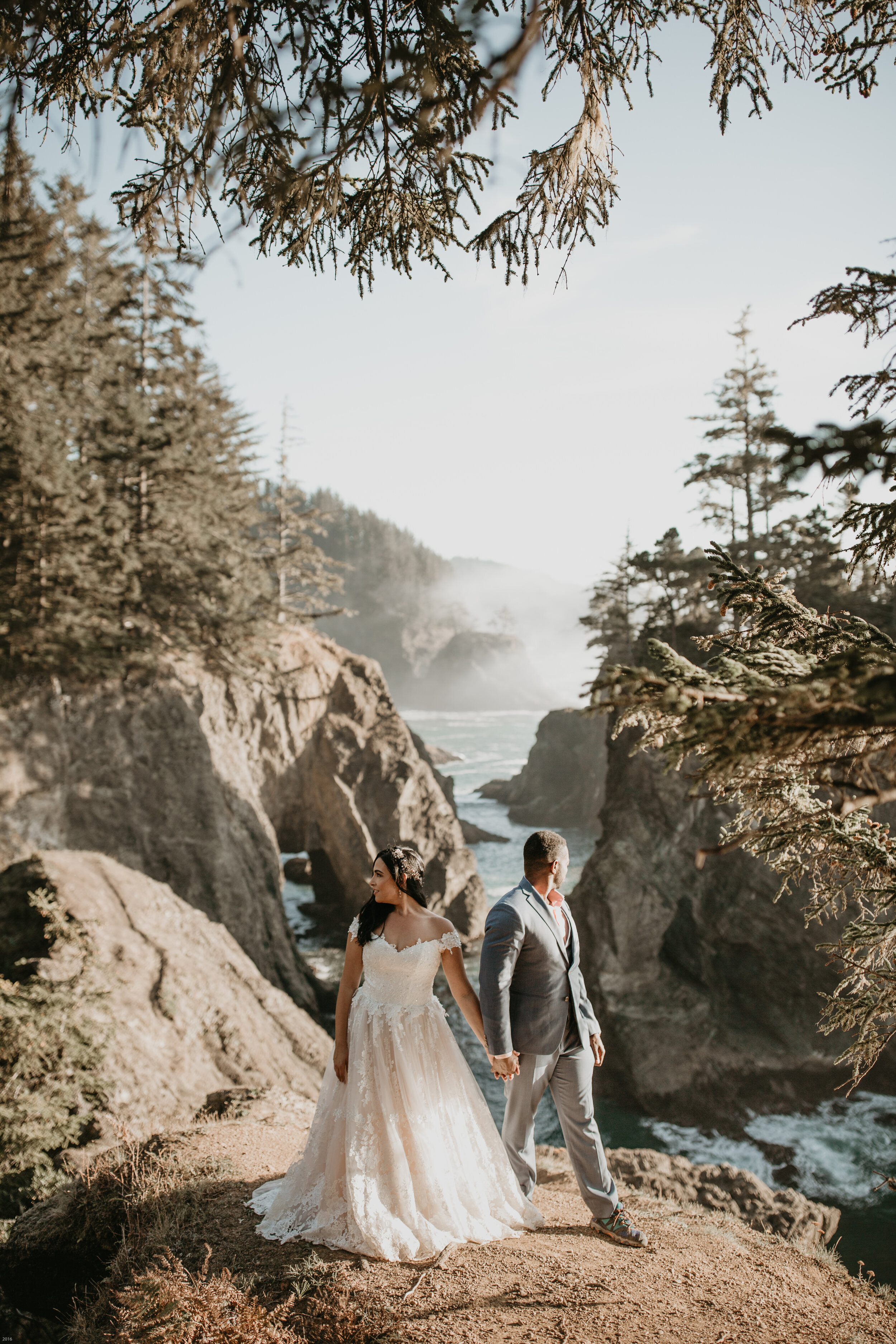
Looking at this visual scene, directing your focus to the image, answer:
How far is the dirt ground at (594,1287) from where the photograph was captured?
3186 mm

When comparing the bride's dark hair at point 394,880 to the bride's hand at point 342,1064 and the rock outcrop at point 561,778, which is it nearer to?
the bride's hand at point 342,1064

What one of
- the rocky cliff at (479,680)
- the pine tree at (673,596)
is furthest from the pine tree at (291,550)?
the rocky cliff at (479,680)

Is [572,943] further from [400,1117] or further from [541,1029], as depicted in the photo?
[400,1117]

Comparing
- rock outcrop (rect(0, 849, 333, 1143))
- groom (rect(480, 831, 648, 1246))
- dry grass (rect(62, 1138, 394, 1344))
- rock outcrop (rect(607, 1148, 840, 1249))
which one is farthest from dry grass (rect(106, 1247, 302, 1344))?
rock outcrop (rect(607, 1148, 840, 1249))

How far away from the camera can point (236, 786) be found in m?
17.0

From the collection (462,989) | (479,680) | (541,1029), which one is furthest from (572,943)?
(479,680)

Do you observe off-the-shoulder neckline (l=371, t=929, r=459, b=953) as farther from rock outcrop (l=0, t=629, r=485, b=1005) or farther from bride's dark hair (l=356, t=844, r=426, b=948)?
rock outcrop (l=0, t=629, r=485, b=1005)

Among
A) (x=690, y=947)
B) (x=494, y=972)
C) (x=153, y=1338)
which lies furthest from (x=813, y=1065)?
(x=153, y=1338)

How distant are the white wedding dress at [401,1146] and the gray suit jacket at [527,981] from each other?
9.5 inches

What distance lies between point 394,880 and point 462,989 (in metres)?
0.73

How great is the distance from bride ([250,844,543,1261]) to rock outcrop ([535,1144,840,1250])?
400 cm

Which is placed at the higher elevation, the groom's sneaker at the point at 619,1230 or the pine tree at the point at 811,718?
the pine tree at the point at 811,718

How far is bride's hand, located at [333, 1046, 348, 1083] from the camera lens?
3.90 metres

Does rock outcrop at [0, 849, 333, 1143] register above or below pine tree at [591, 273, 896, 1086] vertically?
below
